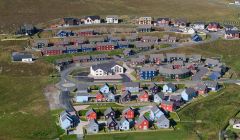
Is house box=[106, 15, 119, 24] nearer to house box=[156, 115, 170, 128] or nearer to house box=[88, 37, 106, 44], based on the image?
house box=[88, 37, 106, 44]

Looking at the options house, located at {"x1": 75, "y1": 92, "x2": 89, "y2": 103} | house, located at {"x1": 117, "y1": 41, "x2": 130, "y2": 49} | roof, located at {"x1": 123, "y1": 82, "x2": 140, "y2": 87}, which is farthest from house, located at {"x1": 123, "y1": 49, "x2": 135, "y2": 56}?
house, located at {"x1": 75, "y1": 92, "x2": 89, "y2": 103}

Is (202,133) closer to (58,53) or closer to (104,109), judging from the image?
(104,109)

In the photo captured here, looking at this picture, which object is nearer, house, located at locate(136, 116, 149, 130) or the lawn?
the lawn

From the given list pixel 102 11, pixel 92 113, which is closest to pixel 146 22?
pixel 102 11

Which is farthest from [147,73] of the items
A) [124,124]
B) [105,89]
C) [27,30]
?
[27,30]

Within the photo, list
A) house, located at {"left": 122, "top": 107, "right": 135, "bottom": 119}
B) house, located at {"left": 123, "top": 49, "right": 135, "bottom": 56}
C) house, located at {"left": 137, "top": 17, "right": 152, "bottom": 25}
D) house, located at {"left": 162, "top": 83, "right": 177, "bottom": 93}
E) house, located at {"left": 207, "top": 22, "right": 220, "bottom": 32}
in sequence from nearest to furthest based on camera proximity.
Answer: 1. house, located at {"left": 122, "top": 107, "right": 135, "bottom": 119}
2. house, located at {"left": 162, "top": 83, "right": 177, "bottom": 93}
3. house, located at {"left": 123, "top": 49, "right": 135, "bottom": 56}
4. house, located at {"left": 207, "top": 22, "right": 220, "bottom": 32}
5. house, located at {"left": 137, "top": 17, "right": 152, "bottom": 25}

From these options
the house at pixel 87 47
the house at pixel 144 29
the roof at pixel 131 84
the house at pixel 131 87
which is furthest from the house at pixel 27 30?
the house at pixel 131 87
